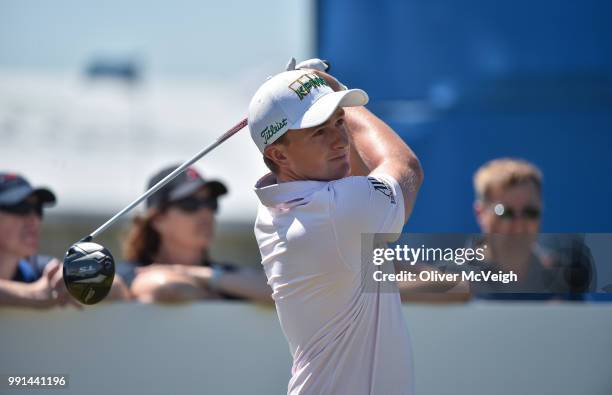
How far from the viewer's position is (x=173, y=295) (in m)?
3.79

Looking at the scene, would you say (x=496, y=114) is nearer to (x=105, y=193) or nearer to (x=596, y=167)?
(x=596, y=167)

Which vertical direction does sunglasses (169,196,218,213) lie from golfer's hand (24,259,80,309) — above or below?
above

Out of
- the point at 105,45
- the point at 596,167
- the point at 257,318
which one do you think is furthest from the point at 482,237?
the point at 105,45

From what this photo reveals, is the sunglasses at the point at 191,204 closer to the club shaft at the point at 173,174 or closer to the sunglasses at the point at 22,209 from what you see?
the sunglasses at the point at 22,209

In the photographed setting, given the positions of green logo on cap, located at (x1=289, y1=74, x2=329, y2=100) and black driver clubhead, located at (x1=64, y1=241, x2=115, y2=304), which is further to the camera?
black driver clubhead, located at (x1=64, y1=241, x2=115, y2=304)

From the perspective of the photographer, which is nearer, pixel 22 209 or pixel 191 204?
pixel 22 209

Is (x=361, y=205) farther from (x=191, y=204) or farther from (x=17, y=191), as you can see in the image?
(x=17, y=191)

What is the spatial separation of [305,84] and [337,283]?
47cm

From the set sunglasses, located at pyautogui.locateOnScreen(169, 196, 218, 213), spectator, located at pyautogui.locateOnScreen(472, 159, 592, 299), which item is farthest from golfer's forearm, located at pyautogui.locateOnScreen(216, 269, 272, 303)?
spectator, located at pyautogui.locateOnScreen(472, 159, 592, 299)

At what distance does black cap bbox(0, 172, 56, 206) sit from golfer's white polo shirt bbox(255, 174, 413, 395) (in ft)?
7.29

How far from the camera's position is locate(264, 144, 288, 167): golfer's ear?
2.54m

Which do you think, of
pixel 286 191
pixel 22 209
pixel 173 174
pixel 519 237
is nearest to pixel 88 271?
pixel 173 174

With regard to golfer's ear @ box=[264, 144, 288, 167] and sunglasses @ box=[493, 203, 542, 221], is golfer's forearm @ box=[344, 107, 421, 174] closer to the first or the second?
golfer's ear @ box=[264, 144, 288, 167]

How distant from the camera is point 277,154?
2564 mm
